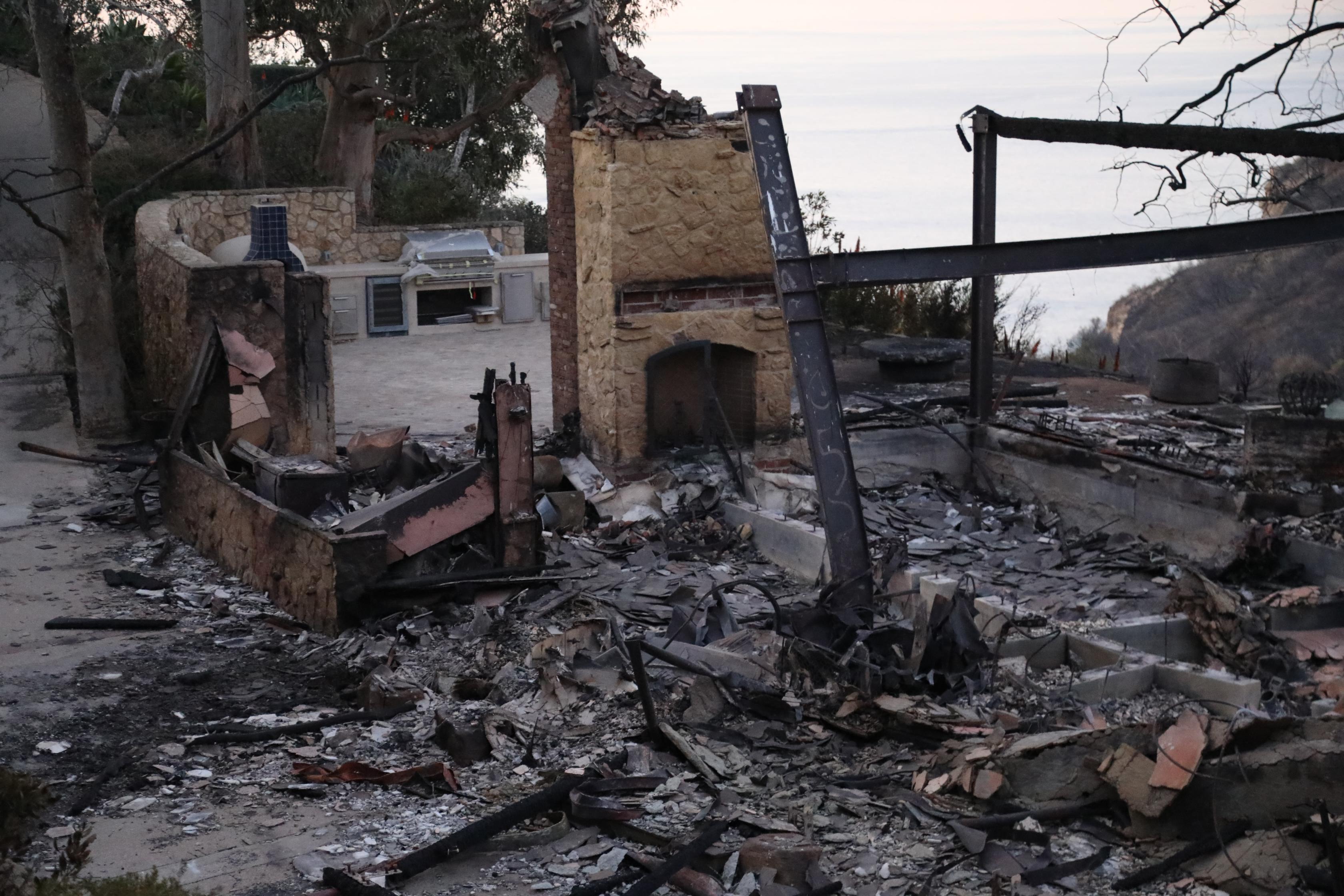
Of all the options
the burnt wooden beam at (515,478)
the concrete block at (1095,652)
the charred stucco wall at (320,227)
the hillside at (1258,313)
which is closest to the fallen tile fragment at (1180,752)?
the concrete block at (1095,652)

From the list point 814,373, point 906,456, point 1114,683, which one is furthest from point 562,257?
point 1114,683

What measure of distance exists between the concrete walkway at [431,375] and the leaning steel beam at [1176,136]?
596 cm

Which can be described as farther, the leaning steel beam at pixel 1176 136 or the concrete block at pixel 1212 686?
the leaning steel beam at pixel 1176 136

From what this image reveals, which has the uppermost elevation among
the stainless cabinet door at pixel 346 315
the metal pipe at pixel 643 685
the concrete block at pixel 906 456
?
the stainless cabinet door at pixel 346 315

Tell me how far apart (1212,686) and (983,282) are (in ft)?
22.7

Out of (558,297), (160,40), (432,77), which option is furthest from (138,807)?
(432,77)

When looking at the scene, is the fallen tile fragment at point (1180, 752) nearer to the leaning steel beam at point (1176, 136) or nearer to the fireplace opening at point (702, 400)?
the leaning steel beam at point (1176, 136)

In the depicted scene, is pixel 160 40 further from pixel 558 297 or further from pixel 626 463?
pixel 626 463

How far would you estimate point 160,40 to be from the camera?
23.7 meters

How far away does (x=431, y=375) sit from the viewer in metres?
18.5

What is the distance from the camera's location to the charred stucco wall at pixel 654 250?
483 inches

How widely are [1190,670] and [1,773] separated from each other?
6151mm

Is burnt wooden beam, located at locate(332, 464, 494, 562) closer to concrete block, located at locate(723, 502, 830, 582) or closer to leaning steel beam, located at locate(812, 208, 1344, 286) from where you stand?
concrete block, located at locate(723, 502, 830, 582)

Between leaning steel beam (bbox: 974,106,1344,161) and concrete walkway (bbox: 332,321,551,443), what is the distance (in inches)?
235
